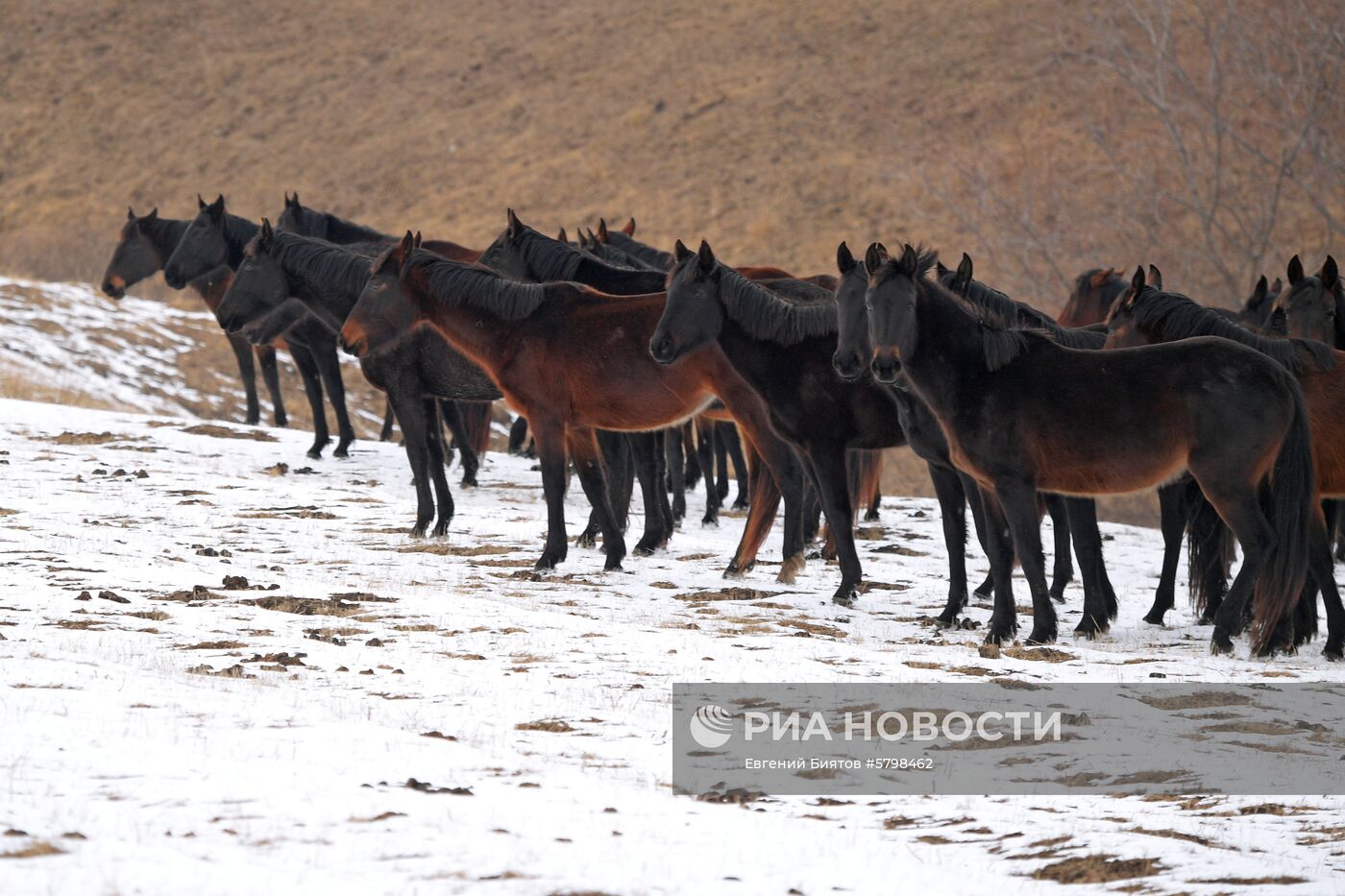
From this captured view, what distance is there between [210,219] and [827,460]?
9.18 metres

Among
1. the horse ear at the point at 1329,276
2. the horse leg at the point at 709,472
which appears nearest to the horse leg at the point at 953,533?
the horse ear at the point at 1329,276

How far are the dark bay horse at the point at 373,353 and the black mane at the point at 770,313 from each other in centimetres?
265

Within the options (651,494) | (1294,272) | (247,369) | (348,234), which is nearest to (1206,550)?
(1294,272)

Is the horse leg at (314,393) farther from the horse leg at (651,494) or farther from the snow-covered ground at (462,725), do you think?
the horse leg at (651,494)

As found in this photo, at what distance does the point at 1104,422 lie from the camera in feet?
25.0

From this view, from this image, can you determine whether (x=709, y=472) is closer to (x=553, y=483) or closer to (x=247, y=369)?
(x=553, y=483)

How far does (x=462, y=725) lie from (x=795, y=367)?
14.4ft

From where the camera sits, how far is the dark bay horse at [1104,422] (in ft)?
24.7

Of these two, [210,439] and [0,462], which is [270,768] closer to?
[0,462]

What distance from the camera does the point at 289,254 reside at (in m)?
12.7

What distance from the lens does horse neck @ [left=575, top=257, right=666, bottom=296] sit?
36.8 feet

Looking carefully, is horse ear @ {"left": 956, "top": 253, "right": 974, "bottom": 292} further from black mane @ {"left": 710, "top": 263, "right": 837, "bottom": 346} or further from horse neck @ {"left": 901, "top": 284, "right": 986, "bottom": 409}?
black mane @ {"left": 710, "top": 263, "right": 837, "bottom": 346}

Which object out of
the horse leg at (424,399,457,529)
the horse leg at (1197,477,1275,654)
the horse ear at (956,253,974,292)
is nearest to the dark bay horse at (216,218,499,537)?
the horse leg at (424,399,457,529)

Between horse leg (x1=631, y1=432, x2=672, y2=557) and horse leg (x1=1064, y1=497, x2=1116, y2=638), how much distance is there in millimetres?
3270
